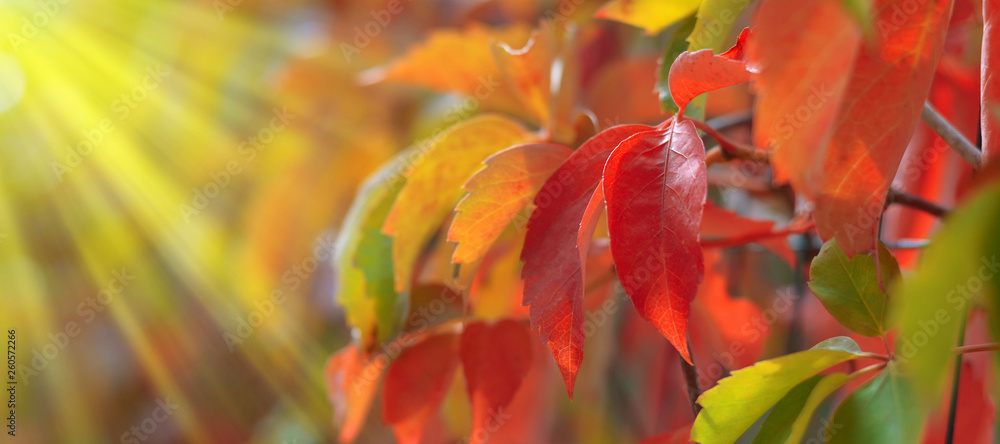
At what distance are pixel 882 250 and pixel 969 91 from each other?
1.11ft

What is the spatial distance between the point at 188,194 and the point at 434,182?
904mm

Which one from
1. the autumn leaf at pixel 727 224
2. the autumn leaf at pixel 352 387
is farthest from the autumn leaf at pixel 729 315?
the autumn leaf at pixel 352 387

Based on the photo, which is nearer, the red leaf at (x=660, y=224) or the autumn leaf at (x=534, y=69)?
the red leaf at (x=660, y=224)

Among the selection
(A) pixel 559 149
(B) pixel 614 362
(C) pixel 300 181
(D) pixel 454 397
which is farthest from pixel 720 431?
(C) pixel 300 181

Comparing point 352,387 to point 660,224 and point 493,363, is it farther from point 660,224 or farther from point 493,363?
point 660,224

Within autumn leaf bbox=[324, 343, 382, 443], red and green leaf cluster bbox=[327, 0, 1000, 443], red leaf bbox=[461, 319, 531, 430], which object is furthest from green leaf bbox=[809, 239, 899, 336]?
autumn leaf bbox=[324, 343, 382, 443]

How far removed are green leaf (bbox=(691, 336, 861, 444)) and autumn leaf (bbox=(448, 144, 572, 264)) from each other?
136mm

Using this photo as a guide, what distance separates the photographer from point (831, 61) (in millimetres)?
235

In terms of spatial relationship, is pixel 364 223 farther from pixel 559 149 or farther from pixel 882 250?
pixel 882 250

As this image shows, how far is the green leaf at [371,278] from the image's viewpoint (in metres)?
0.48

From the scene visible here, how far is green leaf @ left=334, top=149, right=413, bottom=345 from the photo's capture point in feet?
1.59

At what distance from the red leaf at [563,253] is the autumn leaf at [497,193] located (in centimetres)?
2

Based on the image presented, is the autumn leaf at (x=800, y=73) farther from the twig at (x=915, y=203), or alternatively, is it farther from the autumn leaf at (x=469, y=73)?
the autumn leaf at (x=469, y=73)

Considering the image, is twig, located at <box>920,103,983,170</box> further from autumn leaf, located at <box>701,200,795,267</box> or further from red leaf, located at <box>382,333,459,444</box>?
red leaf, located at <box>382,333,459,444</box>
